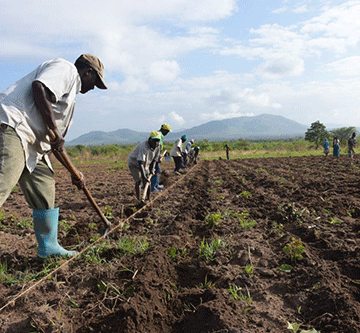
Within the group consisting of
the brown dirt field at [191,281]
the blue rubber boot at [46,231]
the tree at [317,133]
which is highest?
the tree at [317,133]

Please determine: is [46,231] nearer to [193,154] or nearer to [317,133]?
[193,154]

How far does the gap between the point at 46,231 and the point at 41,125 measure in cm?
116

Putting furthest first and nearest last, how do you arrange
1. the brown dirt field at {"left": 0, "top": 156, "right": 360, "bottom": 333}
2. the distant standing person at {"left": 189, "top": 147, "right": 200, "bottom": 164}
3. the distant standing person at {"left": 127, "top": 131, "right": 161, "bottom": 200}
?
the distant standing person at {"left": 189, "top": 147, "right": 200, "bottom": 164}
the distant standing person at {"left": 127, "top": 131, "right": 161, "bottom": 200}
the brown dirt field at {"left": 0, "top": 156, "right": 360, "bottom": 333}

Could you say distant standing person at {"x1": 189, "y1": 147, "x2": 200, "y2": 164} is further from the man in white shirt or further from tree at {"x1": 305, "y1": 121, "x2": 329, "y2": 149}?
tree at {"x1": 305, "y1": 121, "x2": 329, "y2": 149}

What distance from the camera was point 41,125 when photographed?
3039mm

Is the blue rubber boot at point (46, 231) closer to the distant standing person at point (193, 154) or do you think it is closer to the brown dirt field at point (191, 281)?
the brown dirt field at point (191, 281)

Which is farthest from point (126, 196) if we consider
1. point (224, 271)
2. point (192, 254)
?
point (224, 271)

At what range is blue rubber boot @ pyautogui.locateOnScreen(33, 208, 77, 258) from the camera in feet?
11.1

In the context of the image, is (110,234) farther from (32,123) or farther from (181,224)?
(32,123)

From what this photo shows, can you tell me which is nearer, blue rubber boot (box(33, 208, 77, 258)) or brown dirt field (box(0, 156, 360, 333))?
brown dirt field (box(0, 156, 360, 333))

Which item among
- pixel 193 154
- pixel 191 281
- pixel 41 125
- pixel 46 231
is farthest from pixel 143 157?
pixel 193 154

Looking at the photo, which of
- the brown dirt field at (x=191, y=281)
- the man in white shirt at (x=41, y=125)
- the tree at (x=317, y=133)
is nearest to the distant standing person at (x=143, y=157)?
the brown dirt field at (x=191, y=281)

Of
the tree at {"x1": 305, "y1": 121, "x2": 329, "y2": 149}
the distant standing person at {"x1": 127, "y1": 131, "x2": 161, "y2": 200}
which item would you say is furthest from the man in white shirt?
the tree at {"x1": 305, "y1": 121, "x2": 329, "y2": 149}

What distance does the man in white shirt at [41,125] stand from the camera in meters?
2.78
